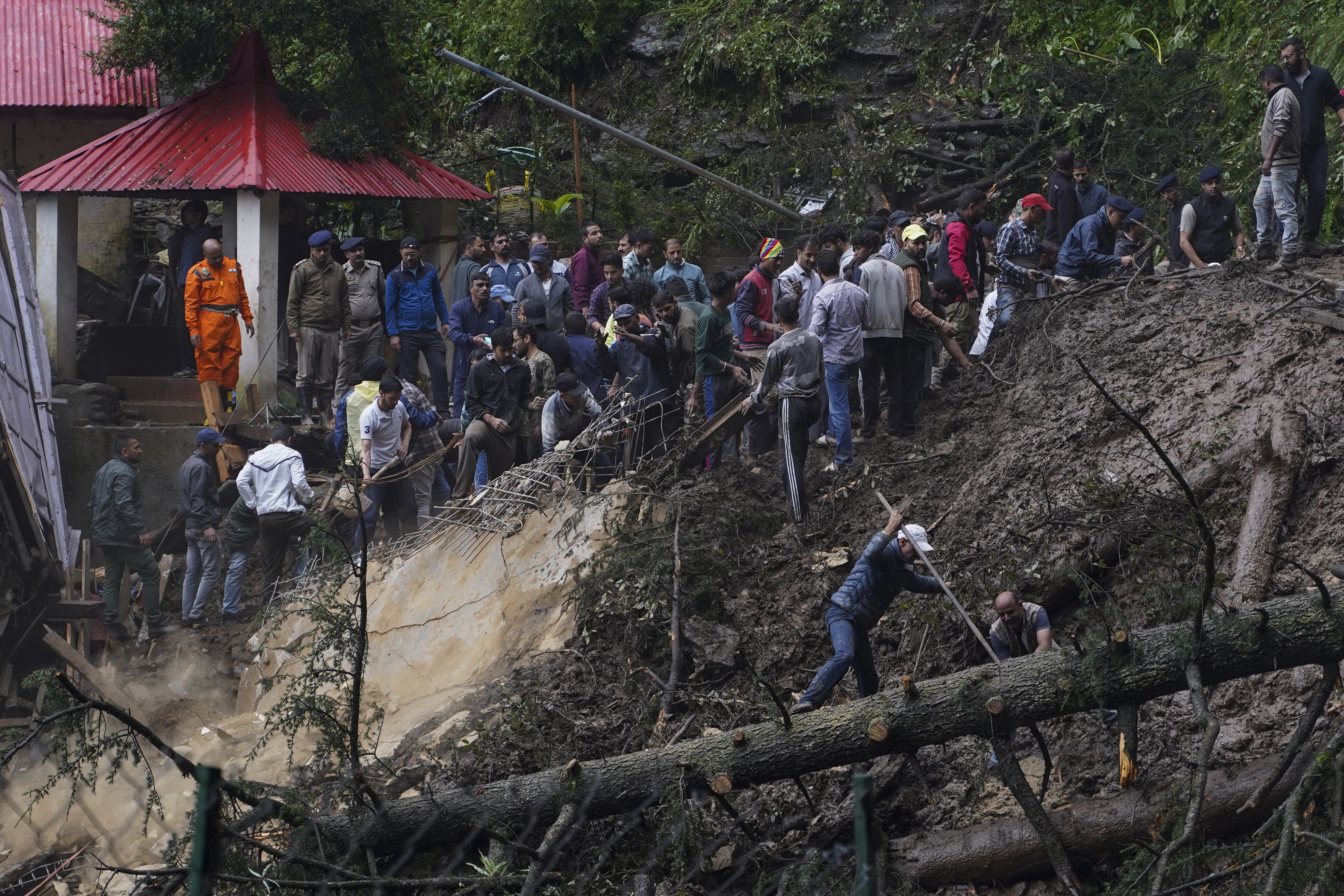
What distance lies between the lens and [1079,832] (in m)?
6.12

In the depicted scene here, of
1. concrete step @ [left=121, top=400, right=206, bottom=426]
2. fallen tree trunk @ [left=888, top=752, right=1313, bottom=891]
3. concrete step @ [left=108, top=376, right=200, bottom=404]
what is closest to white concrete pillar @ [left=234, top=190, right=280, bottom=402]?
concrete step @ [left=121, top=400, right=206, bottom=426]

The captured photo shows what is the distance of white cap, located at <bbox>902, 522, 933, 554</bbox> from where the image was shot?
7273mm

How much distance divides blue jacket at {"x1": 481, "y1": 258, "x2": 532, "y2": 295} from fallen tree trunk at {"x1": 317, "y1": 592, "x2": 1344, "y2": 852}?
6.67 metres

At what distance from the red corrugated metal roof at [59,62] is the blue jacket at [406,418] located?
21.2 feet

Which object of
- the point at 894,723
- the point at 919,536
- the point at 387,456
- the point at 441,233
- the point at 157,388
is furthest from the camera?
the point at 441,233

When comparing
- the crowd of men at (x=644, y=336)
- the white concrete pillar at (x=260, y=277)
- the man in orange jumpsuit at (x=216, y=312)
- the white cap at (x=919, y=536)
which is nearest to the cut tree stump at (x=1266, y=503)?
the white cap at (x=919, y=536)

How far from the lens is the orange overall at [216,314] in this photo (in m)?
12.4

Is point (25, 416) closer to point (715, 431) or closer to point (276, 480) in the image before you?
point (276, 480)

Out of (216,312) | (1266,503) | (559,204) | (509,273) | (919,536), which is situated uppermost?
(559,204)

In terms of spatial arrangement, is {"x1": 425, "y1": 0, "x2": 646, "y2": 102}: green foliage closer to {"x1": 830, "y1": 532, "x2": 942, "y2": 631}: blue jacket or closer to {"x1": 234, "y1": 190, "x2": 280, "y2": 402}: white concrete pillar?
{"x1": 234, "y1": 190, "x2": 280, "y2": 402}: white concrete pillar

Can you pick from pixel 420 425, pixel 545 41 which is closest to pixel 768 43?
pixel 545 41

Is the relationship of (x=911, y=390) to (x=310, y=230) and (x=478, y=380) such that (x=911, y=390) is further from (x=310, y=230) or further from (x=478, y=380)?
(x=310, y=230)

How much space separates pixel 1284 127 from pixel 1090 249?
2.23 metres

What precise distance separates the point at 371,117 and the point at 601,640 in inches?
324
